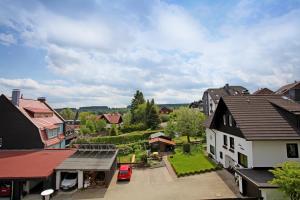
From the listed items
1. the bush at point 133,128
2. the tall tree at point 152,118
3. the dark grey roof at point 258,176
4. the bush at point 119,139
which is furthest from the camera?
the tall tree at point 152,118

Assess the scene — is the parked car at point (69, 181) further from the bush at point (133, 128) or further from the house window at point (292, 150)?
the bush at point (133, 128)

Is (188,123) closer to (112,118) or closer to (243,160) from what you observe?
(243,160)

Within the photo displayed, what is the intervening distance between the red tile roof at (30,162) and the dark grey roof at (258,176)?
678 inches

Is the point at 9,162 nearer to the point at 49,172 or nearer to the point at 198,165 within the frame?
the point at 49,172

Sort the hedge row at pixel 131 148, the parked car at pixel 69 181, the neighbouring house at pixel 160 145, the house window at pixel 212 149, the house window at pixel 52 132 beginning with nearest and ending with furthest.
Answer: the parked car at pixel 69 181 → the house window at pixel 212 149 → the house window at pixel 52 132 → the neighbouring house at pixel 160 145 → the hedge row at pixel 131 148

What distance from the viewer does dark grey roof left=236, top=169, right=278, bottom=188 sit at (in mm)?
17006

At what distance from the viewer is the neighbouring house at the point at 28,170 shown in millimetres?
21672

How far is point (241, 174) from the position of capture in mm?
19719

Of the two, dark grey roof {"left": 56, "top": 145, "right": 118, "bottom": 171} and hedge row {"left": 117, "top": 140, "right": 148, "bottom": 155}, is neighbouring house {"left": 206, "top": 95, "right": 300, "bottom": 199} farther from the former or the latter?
hedge row {"left": 117, "top": 140, "right": 148, "bottom": 155}

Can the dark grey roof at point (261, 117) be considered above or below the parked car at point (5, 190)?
above

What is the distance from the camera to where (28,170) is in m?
22.8

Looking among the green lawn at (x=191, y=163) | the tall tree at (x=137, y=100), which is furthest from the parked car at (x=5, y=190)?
the tall tree at (x=137, y=100)

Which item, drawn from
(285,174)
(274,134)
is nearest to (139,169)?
(274,134)

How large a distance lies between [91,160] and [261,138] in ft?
56.7
